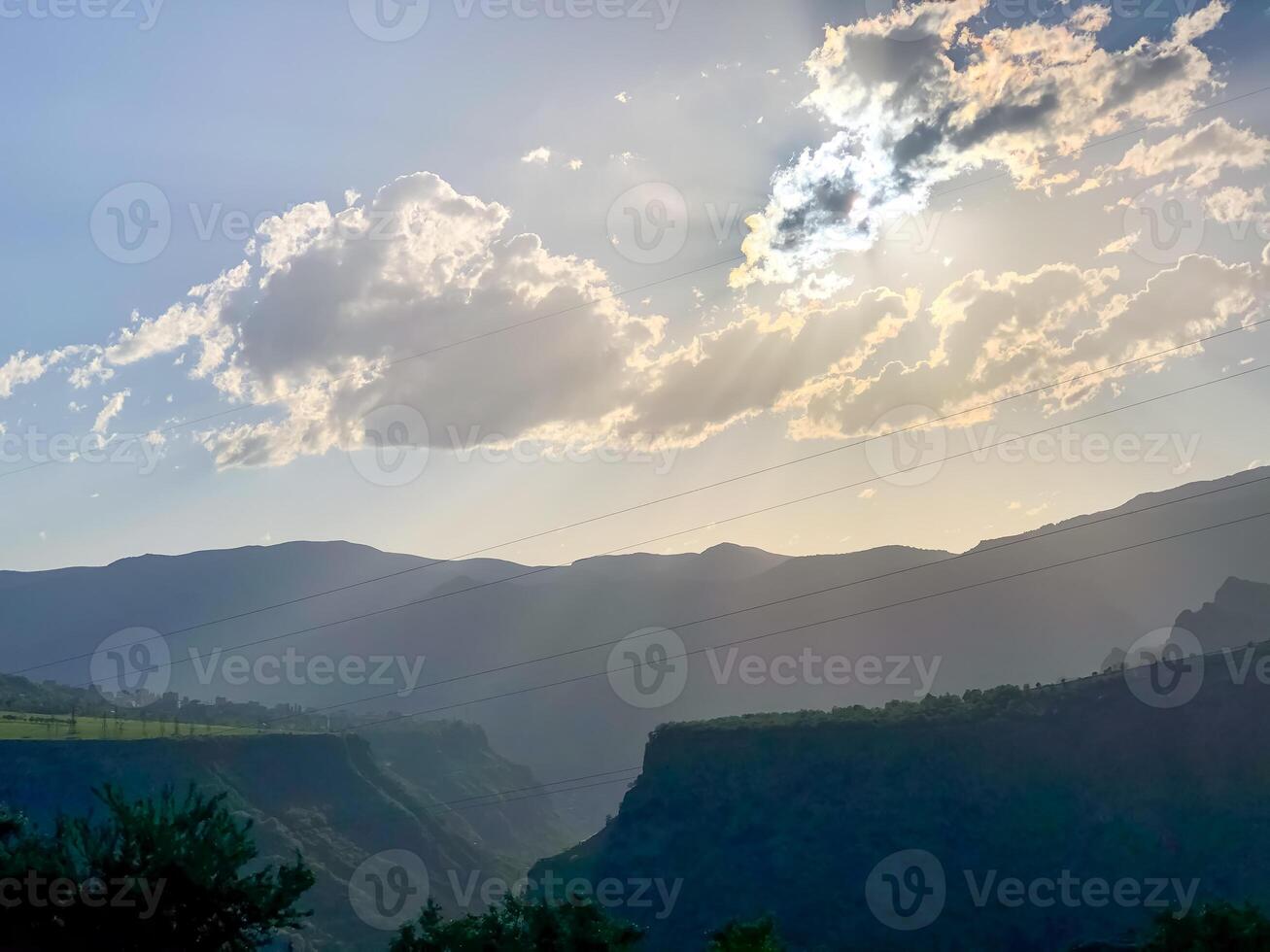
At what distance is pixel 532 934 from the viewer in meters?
35.4

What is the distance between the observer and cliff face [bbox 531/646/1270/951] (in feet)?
261

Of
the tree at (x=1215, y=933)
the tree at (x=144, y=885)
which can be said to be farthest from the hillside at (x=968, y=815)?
the tree at (x=144, y=885)

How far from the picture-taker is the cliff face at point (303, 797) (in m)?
132

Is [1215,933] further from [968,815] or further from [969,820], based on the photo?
[968,815]

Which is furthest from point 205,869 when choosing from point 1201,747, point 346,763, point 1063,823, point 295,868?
point 346,763

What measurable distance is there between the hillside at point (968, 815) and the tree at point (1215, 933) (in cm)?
3949

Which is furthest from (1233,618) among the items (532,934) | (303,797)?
(532,934)

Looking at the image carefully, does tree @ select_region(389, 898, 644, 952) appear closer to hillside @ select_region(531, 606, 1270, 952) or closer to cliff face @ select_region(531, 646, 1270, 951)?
cliff face @ select_region(531, 646, 1270, 951)

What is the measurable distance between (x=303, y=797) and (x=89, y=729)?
37560 millimetres

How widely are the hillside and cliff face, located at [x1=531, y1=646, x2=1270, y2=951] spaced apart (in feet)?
0.55

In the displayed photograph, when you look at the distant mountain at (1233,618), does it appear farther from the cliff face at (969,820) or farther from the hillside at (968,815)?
the cliff face at (969,820)

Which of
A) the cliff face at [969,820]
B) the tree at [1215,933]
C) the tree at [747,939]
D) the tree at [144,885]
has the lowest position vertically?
the cliff face at [969,820]

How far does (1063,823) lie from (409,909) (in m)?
113

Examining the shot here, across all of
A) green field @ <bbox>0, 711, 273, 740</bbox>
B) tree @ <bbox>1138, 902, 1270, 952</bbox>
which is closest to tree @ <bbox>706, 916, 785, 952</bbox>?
tree @ <bbox>1138, 902, 1270, 952</bbox>
